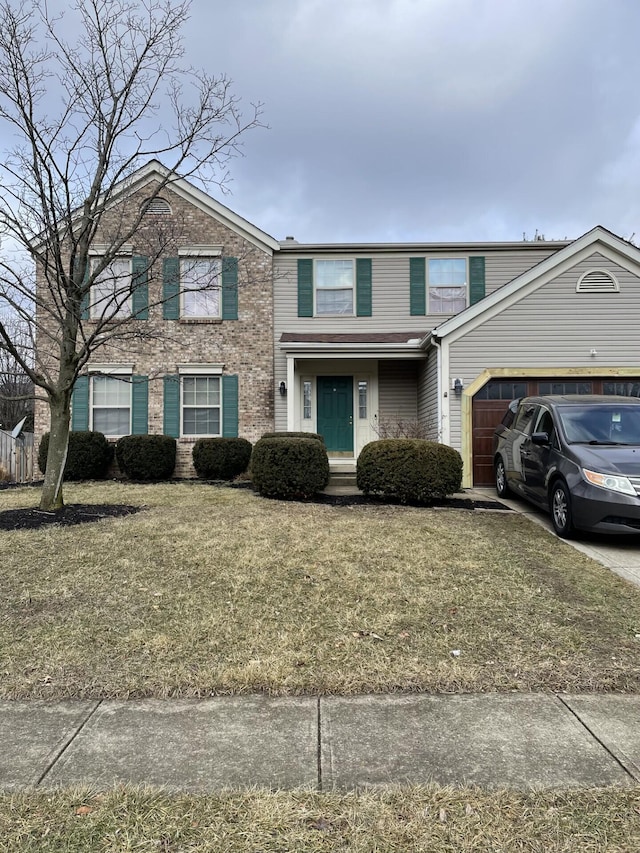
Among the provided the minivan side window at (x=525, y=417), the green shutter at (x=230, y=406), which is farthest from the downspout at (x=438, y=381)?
the green shutter at (x=230, y=406)

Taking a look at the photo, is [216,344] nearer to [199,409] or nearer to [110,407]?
[199,409]

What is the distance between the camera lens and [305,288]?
44.9 ft

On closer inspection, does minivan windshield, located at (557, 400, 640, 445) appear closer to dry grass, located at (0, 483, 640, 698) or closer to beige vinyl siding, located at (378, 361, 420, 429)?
dry grass, located at (0, 483, 640, 698)

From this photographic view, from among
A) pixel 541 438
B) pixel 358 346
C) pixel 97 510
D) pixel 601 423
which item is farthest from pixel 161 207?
pixel 601 423

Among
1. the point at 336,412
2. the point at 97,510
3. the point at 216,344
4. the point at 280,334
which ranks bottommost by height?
the point at 97,510

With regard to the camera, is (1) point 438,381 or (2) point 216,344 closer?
(1) point 438,381

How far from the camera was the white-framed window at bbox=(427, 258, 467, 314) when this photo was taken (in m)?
13.8

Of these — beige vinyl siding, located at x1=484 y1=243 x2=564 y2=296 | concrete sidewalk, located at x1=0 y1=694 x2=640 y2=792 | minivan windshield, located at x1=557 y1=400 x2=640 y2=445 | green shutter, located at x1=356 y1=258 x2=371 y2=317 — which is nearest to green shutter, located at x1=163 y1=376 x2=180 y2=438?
green shutter, located at x1=356 y1=258 x2=371 y2=317

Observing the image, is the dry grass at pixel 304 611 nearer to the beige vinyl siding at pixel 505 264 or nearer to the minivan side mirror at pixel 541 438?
the minivan side mirror at pixel 541 438

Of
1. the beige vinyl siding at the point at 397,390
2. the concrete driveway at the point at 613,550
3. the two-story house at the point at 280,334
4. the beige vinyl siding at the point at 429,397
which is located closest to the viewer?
the concrete driveway at the point at 613,550

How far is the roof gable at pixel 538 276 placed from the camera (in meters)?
10.7

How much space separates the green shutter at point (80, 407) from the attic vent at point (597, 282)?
11634mm

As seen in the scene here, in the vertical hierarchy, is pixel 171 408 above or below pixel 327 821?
above

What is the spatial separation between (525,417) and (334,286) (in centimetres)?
692
